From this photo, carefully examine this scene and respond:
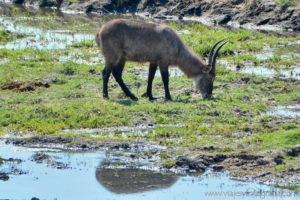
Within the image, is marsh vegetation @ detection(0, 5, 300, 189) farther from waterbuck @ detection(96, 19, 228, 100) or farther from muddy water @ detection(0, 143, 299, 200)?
muddy water @ detection(0, 143, 299, 200)

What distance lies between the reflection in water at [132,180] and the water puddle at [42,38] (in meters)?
9.33

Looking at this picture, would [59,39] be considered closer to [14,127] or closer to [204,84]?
[204,84]

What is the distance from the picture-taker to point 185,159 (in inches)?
321

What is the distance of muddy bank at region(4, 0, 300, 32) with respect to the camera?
2275 centimetres

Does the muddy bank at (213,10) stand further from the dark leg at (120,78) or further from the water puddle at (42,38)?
the dark leg at (120,78)

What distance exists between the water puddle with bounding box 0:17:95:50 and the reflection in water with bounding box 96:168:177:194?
30.6 feet

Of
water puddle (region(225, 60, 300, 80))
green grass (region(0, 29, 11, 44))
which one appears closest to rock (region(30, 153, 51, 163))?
water puddle (region(225, 60, 300, 80))

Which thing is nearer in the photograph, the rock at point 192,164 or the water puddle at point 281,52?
the rock at point 192,164

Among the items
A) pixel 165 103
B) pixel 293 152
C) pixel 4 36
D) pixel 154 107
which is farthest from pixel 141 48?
pixel 4 36

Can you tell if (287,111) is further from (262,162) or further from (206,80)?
(262,162)

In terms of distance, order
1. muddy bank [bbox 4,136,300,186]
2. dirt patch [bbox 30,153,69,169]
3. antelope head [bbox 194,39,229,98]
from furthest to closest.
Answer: antelope head [bbox 194,39,229,98]
dirt patch [bbox 30,153,69,169]
muddy bank [bbox 4,136,300,186]

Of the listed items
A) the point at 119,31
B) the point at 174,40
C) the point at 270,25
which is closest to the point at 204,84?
the point at 174,40

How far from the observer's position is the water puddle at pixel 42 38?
17516mm

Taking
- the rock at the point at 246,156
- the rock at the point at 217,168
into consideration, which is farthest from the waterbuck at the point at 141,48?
the rock at the point at 217,168
